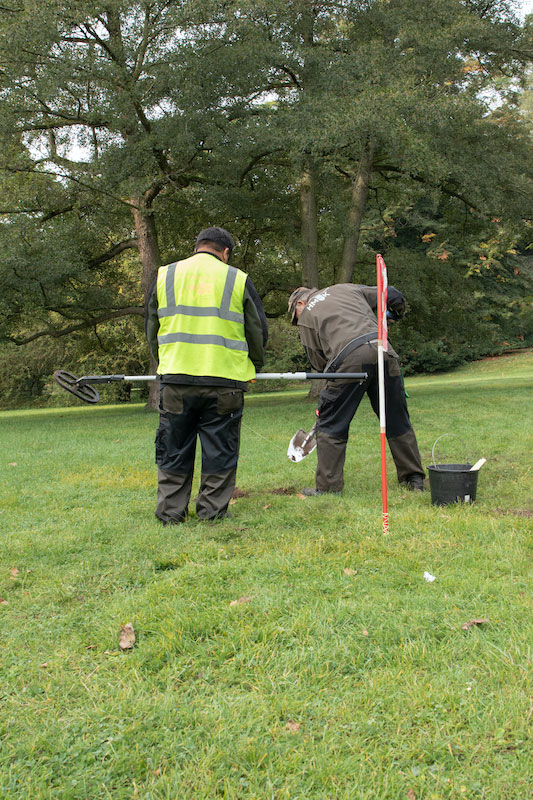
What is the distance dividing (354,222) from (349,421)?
1300 cm

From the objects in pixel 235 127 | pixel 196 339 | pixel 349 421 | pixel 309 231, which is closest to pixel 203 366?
pixel 196 339

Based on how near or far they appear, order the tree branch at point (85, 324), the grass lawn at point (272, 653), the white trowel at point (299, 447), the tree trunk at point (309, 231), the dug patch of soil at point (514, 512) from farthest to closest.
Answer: the tree branch at point (85, 324) → the tree trunk at point (309, 231) → the white trowel at point (299, 447) → the dug patch of soil at point (514, 512) → the grass lawn at point (272, 653)

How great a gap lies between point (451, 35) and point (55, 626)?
1464 centimetres

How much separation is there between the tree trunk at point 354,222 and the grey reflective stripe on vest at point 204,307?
491 inches

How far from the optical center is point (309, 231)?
675 inches

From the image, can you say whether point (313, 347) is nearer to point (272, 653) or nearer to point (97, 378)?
point (97, 378)

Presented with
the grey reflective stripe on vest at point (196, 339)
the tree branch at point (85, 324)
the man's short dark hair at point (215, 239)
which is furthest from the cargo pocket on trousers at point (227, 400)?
the tree branch at point (85, 324)

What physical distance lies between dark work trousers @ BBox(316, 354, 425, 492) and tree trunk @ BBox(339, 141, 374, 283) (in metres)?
11.8

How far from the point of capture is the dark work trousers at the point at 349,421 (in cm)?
547

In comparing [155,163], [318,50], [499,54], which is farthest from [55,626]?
[499,54]

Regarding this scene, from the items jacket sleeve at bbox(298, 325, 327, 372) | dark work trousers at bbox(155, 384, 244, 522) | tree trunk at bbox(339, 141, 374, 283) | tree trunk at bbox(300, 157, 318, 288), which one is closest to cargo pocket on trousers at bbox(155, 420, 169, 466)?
dark work trousers at bbox(155, 384, 244, 522)

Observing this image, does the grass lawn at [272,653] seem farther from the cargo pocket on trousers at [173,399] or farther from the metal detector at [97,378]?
the metal detector at [97,378]

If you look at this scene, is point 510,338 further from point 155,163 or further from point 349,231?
point 155,163

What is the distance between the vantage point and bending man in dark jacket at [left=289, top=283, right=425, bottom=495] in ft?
17.9
